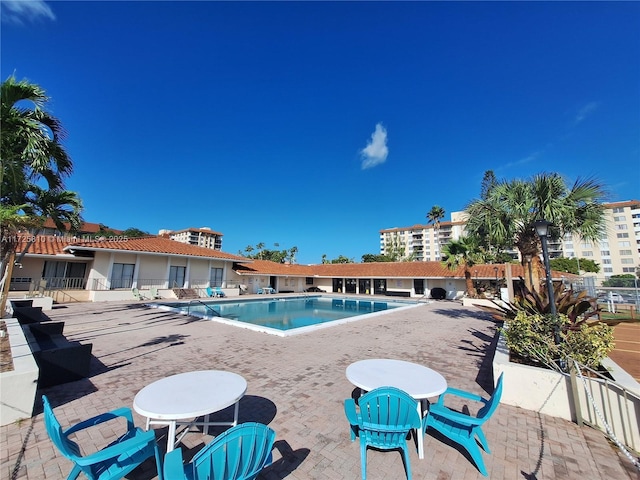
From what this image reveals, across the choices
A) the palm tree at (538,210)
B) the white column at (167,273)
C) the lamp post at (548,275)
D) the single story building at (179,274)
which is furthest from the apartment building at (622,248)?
the white column at (167,273)

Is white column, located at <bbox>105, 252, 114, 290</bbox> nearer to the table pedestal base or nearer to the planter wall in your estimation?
the table pedestal base

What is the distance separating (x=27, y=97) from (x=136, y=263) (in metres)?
18.3

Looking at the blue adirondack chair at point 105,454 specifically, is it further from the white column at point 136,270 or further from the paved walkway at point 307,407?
the white column at point 136,270

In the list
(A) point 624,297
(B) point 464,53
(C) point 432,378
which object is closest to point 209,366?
(C) point 432,378

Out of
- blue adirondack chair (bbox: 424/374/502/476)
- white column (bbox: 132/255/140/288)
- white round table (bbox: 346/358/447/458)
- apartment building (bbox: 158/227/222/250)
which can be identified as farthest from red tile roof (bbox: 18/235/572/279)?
apartment building (bbox: 158/227/222/250)

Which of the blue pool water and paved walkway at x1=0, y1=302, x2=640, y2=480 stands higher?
paved walkway at x1=0, y1=302, x2=640, y2=480

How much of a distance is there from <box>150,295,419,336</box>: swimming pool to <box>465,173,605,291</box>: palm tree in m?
7.84

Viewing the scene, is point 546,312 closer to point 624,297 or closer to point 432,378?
point 432,378

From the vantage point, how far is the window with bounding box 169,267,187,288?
2398 centimetres

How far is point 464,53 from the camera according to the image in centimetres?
1492

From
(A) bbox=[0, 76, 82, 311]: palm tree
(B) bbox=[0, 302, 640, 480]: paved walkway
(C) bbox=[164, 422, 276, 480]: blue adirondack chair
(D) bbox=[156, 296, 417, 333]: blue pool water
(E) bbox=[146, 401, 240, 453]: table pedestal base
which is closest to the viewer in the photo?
(C) bbox=[164, 422, 276, 480]: blue adirondack chair

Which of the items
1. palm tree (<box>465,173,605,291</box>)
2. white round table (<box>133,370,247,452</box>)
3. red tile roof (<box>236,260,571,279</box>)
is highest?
palm tree (<box>465,173,605,291</box>)

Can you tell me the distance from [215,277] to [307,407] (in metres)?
25.7

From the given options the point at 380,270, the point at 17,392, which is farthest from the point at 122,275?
the point at 380,270
